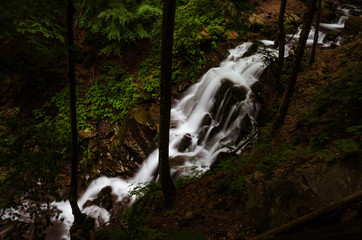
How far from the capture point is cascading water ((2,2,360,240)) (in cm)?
829

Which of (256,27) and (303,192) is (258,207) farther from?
(256,27)

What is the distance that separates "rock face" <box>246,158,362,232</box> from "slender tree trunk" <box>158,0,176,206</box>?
2333mm

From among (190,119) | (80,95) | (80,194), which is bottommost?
(80,194)

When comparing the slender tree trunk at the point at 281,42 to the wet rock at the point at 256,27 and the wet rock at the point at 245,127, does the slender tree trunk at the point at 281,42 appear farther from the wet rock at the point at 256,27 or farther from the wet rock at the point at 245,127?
the wet rock at the point at 256,27

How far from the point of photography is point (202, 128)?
9.21m

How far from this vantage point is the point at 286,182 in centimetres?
356

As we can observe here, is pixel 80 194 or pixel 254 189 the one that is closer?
pixel 254 189

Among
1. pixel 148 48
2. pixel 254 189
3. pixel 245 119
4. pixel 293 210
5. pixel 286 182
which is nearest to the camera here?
pixel 293 210

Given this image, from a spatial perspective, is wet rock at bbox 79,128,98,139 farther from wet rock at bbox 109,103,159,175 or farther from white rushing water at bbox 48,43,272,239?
white rushing water at bbox 48,43,272,239

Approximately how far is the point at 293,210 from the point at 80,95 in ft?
38.7

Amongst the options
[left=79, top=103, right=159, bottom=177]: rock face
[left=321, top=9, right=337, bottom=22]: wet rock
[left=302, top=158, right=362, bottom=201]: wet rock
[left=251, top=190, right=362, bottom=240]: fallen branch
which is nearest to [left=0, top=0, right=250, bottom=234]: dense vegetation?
[left=79, top=103, right=159, bottom=177]: rock face

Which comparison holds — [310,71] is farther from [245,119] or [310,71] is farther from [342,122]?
[342,122]

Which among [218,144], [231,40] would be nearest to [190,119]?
[218,144]

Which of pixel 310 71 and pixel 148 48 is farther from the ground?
pixel 148 48
